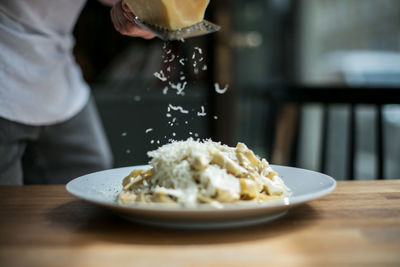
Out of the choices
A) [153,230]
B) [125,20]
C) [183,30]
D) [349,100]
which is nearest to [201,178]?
[153,230]

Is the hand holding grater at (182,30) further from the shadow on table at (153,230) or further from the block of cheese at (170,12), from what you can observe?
the shadow on table at (153,230)

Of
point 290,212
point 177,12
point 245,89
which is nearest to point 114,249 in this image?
point 290,212

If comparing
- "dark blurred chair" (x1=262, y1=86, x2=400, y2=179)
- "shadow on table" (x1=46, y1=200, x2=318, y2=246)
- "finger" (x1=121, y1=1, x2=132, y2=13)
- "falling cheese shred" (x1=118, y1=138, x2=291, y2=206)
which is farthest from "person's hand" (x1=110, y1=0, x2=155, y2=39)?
"dark blurred chair" (x1=262, y1=86, x2=400, y2=179)

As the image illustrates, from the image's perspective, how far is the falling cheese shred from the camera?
693 millimetres

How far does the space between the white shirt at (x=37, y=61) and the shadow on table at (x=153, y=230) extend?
64 cm

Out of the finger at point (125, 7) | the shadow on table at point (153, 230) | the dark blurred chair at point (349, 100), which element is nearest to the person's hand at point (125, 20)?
the finger at point (125, 7)

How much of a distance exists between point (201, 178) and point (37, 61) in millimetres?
868

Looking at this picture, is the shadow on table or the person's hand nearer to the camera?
the shadow on table

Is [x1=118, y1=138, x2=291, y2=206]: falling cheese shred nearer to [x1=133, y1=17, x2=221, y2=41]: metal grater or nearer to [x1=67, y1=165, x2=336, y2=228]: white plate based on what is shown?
[x1=67, y1=165, x2=336, y2=228]: white plate

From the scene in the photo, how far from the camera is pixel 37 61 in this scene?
4.54ft

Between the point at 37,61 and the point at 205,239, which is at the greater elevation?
the point at 37,61

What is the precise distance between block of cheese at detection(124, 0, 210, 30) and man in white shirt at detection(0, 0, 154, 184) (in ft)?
1.61

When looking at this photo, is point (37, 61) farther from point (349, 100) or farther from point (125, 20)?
point (349, 100)

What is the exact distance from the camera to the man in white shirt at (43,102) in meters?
1.31
